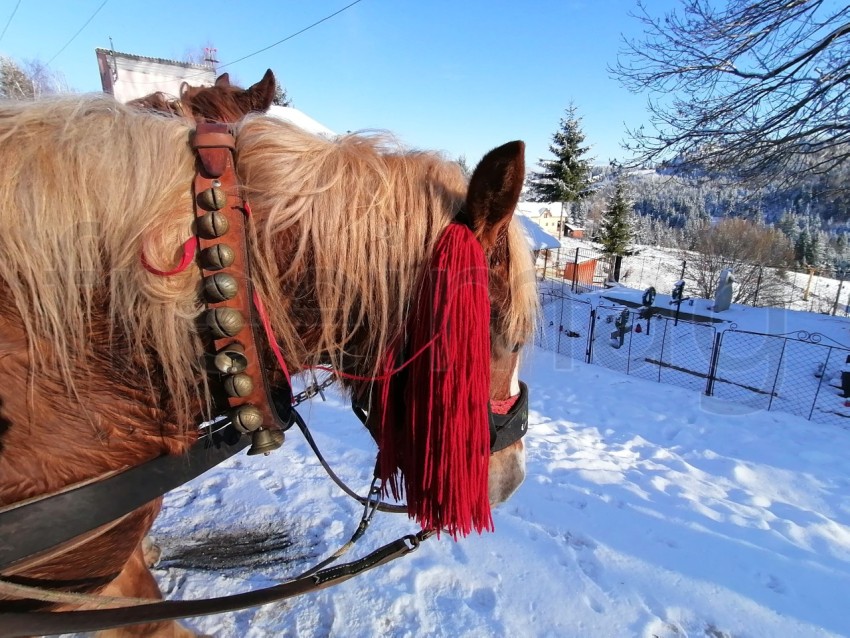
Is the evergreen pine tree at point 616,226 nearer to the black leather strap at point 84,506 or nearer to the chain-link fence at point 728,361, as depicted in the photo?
the chain-link fence at point 728,361

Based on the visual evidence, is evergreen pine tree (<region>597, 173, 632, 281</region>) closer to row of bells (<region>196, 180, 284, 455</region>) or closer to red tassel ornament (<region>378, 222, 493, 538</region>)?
red tassel ornament (<region>378, 222, 493, 538</region>)

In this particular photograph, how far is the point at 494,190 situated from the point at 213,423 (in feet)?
3.36

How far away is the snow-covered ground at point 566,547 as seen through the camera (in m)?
2.42

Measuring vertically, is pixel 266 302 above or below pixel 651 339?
above

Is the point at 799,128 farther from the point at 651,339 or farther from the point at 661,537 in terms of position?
the point at 661,537

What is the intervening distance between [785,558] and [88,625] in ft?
13.2

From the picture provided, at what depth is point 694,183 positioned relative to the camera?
794 centimetres

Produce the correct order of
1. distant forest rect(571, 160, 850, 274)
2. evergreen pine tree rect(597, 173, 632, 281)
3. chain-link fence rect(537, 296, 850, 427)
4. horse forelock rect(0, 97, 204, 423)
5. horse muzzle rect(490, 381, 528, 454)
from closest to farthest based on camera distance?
horse forelock rect(0, 97, 204, 423) < horse muzzle rect(490, 381, 528, 454) < chain-link fence rect(537, 296, 850, 427) < distant forest rect(571, 160, 850, 274) < evergreen pine tree rect(597, 173, 632, 281)

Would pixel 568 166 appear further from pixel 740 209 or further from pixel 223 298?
pixel 223 298

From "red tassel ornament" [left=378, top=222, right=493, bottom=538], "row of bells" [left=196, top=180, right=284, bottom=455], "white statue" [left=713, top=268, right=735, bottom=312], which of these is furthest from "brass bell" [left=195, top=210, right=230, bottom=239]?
"white statue" [left=713, top=268, right=735, bottom=312]

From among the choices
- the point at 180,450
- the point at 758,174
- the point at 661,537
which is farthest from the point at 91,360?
the point at 758,174

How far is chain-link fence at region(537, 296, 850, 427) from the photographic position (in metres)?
7.19

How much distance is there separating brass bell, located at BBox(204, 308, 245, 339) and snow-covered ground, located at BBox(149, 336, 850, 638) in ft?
2.22

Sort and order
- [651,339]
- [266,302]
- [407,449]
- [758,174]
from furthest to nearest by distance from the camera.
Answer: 1. [651,339]
2. [758,174]
3. [407,449]
4. [266,302]
